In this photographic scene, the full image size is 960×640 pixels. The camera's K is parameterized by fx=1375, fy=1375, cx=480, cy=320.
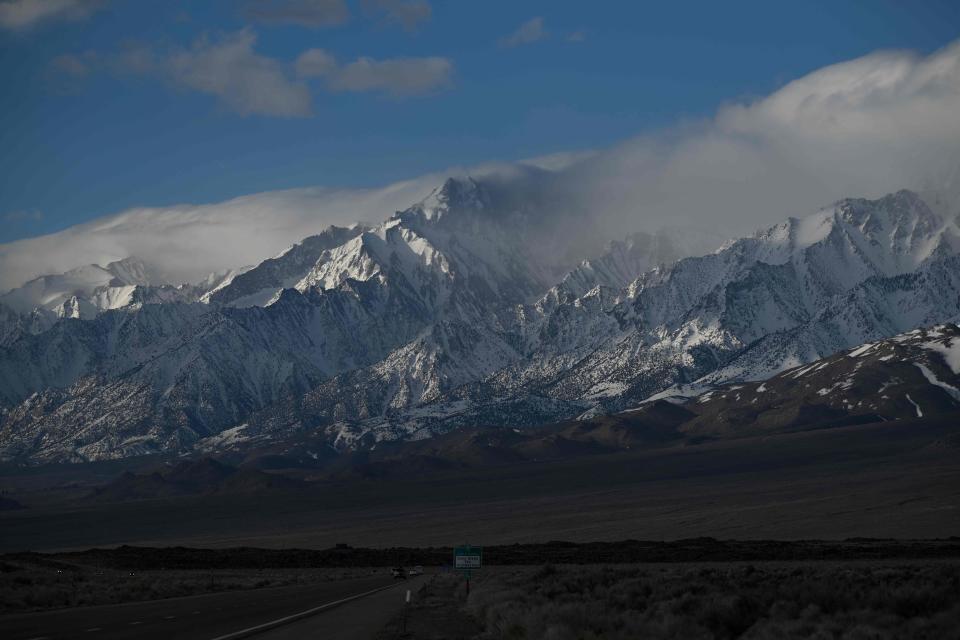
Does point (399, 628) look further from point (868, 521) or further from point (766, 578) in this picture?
point (868, 521)

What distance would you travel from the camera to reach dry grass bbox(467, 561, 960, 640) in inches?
1403

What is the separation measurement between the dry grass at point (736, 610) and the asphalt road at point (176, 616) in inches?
241

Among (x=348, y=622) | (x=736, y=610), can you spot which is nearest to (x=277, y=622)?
(x=348, y=622)

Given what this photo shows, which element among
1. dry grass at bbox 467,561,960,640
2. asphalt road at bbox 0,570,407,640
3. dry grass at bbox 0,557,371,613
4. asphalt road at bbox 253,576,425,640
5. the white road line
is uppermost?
dry grass at bbox 0,557,371,613

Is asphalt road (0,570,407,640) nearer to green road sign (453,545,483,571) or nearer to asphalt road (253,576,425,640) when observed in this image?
asphalt road (253,576,425,640)

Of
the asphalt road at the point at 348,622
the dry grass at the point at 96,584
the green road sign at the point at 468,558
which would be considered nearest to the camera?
the asphalt road at the point at 348,622

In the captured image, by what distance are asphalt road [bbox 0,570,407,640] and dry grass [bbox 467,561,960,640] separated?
241 inches

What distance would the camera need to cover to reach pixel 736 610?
40.3m

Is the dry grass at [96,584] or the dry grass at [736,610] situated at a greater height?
the dry grass at [96,584]

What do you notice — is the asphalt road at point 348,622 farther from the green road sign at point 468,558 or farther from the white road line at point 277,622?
the green road sign at point 468,558

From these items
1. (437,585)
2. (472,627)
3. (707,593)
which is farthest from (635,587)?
(437,585)

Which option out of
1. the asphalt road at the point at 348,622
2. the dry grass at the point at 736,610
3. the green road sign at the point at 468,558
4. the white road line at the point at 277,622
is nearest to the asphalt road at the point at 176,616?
the asphalt road at the point at 348,622

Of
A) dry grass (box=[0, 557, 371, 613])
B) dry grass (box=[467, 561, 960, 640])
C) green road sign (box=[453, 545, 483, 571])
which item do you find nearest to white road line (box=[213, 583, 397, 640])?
green road sign (box=[453, 545, 483, 571])

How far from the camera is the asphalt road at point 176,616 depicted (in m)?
42.9
